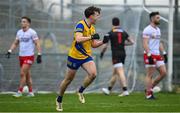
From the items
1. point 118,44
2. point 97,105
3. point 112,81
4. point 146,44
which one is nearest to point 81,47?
point 97,105

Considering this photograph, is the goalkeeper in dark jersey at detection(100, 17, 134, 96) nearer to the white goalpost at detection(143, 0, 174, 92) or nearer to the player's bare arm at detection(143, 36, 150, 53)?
the player's bare arm at detection(143, 36, 150, 53)

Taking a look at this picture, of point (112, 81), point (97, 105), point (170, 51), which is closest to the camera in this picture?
point (97, 105)

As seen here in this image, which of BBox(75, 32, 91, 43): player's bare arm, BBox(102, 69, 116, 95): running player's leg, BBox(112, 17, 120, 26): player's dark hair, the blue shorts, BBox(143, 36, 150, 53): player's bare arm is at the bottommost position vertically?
BBox(102, 69, 116, 95): running player's leg

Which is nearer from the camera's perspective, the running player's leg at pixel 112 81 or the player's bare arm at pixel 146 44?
the player's bare arm at pixel 146 44

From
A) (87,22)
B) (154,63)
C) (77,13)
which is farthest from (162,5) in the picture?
(87,22)

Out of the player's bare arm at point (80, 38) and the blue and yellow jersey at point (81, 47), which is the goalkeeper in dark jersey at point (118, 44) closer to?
the blue and yellow jersey at point (81, 47)

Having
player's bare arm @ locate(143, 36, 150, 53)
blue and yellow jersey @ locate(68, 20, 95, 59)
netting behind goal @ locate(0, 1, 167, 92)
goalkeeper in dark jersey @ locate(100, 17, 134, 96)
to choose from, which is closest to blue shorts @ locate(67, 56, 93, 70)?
blue and yellow jersey @ locate(68, 20, 95, 59)

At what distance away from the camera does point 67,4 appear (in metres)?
19.8

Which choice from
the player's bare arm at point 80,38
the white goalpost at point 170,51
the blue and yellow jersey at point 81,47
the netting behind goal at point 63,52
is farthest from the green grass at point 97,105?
the netting behind goal at point 63,52

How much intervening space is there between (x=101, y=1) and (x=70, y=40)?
146 centimetres

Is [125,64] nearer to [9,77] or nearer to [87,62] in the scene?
[9,77]

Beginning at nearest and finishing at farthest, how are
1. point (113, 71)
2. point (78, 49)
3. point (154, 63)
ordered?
point (78, 49) → point (154, 63) → point (113, 71)

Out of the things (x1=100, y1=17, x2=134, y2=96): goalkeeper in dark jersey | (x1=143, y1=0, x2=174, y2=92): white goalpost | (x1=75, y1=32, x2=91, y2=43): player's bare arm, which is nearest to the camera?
(x1=75, y1=32, x2=91, y2=43): player's bare arm

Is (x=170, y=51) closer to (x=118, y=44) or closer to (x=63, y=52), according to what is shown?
(x=118, y=44)
